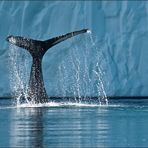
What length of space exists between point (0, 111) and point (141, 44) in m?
13.1

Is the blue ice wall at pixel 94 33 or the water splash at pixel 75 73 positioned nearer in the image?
the water splash at pixel 75 73

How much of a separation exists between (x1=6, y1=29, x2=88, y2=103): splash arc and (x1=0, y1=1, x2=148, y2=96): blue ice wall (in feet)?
30.7

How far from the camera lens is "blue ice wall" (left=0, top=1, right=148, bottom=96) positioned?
122 feet

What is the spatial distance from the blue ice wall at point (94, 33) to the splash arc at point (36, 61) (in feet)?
30.7

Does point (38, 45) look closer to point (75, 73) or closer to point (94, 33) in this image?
point (75, 73)

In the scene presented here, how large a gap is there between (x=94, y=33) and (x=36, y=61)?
1198 cm

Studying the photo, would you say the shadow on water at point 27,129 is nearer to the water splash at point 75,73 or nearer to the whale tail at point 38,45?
the whale tail at point 38,45

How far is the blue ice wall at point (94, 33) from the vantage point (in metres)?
37.1

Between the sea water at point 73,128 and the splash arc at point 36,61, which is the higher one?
the splash arc at point 36,61

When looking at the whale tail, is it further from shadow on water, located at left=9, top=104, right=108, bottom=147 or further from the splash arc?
shadow on water, located at left=9, top=104, right=108, bottom=147

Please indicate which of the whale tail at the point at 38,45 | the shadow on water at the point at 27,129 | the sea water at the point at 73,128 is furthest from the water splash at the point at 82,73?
the shadow on water at the point at 27,129

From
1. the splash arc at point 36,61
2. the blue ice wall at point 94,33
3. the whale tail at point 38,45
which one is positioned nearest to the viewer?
the splash arc at point 36,61

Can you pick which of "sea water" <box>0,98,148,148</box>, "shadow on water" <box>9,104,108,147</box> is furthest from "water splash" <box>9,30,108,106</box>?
"shadow on water" <box>9,104,108,147</box>

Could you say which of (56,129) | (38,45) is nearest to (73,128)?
(56,129)
